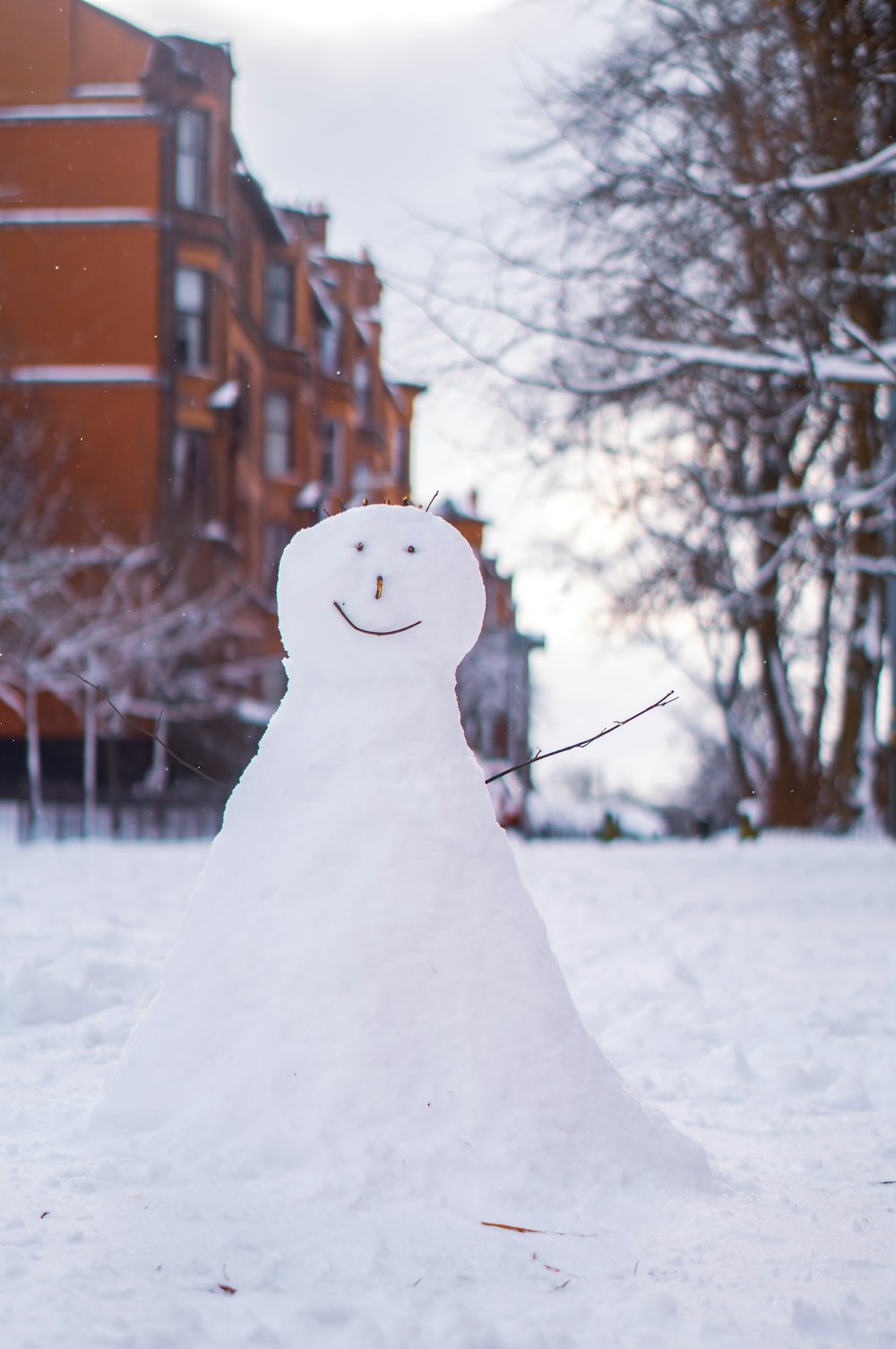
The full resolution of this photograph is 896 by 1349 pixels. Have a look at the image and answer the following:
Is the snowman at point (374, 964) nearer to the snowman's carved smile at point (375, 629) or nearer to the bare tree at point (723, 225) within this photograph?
the snowman's carved smile at point (375, 629)

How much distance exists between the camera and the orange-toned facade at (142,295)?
78.6 feet

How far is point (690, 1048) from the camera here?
612 cm

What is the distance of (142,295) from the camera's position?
28188mm

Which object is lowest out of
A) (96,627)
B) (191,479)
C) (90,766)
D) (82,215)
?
(90,766)

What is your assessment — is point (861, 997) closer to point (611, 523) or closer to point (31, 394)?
point (611, 523)

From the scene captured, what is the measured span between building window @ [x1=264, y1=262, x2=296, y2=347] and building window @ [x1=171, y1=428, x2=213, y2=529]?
7.62 m

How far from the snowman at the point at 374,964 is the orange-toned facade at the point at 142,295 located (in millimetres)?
17090

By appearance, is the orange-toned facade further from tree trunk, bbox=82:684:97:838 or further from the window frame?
tree trunk, bbox=82:684:97:838

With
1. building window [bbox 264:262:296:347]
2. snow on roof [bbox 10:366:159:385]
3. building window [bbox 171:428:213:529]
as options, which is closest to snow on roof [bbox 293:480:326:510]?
building window [bbox 264:262:296:347]

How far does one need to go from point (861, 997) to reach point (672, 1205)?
3.97 meters

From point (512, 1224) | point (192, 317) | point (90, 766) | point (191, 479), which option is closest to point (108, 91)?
point (192, 317)

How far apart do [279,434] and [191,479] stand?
7.85 meters

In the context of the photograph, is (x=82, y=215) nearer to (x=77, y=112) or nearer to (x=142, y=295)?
(x=142, y=295)

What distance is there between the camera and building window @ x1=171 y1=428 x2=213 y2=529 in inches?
1146
